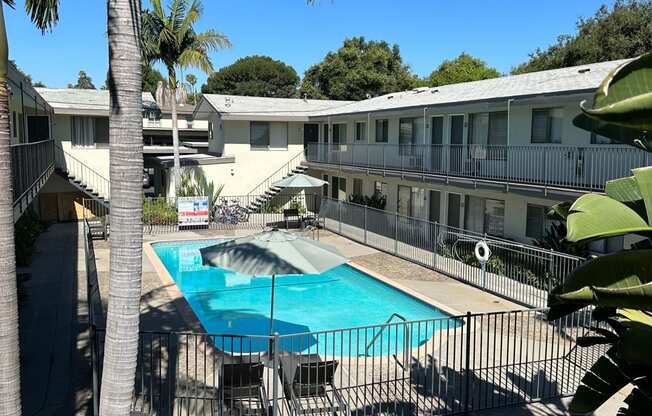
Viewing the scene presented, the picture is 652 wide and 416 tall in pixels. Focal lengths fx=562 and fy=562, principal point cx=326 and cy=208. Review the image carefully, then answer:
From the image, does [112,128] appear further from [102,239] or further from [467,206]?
[102,239]

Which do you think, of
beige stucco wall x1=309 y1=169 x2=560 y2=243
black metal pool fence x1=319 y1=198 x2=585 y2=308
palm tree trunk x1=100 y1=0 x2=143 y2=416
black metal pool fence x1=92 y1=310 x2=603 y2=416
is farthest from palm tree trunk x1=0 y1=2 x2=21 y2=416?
beige stucco wall x1=309 y1=169 x2=560 y2=243

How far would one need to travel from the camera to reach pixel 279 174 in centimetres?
3241

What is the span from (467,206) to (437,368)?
12.4 metres

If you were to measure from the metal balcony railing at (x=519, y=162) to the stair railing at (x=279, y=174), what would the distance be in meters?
6.44

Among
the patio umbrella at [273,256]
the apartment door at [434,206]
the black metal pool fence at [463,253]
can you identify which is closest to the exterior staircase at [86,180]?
the black metal pool fence at [463,253]

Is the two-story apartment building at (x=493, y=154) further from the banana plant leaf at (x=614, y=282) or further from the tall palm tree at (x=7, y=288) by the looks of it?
the tall palm tree at (x=7, y=288)

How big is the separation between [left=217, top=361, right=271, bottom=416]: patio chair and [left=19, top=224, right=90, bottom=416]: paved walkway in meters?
2.02

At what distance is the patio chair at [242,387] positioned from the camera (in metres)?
8.04

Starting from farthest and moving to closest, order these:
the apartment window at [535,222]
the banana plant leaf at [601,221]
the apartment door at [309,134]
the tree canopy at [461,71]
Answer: the tree canopy at [461,71] → the apartment door at [309,134] → the apartment window at [535,222] → the banana plant leaf at [601,221]

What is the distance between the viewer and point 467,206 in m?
21.8

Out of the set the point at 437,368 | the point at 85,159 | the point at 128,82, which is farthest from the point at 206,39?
the point at 128,82

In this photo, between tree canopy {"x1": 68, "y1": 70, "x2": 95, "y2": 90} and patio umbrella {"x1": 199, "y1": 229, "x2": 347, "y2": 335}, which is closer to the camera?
patio umbrella {"x1": 199, "y1": 229, "x2": 347, "y2": 335}

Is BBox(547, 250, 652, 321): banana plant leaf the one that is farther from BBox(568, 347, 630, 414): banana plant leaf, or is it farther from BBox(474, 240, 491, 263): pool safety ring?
BBox(474, 240, 491, 263): pool safety ring

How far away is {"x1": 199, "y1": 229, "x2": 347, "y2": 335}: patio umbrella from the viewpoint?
10.2 meters
